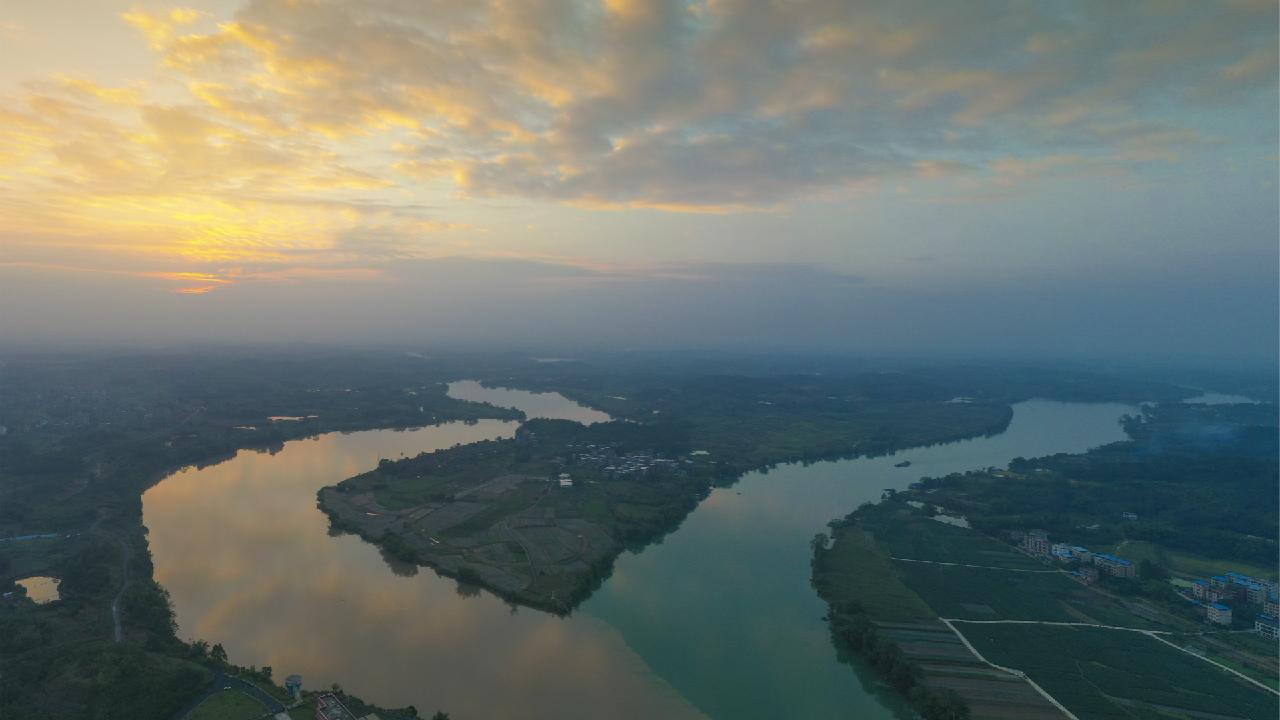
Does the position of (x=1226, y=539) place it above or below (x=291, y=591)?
above

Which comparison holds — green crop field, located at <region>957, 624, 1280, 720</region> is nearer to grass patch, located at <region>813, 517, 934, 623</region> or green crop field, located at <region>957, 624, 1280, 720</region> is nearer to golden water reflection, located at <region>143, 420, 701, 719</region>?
grass patch, located at <region>813, 517, 934, 623</region>

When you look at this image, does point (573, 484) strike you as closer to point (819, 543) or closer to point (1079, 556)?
point (819, 543)

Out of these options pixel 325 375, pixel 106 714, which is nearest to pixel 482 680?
pixel 106 714

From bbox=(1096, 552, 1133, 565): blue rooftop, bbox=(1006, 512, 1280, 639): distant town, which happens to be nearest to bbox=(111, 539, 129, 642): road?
bbox=(1006, 512, 1280, 639): distant town

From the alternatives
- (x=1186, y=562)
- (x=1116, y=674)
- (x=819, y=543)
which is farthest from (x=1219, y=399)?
(x=1116, y=674)

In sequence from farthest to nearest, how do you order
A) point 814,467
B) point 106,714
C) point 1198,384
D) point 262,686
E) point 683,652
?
point 1198,384 → point 814,467 → point 683,652 → point 262,686 → point 106,714

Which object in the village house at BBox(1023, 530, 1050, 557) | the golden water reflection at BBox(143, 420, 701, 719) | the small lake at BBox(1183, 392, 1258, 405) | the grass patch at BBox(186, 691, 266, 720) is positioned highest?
the small lake at BBox(1183, 392, 1258, 405)

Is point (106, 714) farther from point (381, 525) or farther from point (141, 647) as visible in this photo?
point (381, 525)
